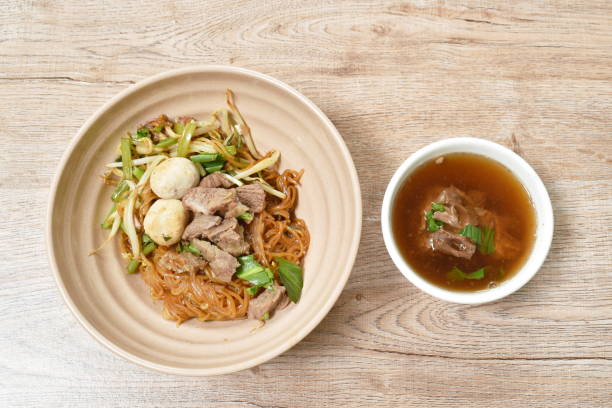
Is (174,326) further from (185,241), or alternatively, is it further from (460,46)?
(460,46)

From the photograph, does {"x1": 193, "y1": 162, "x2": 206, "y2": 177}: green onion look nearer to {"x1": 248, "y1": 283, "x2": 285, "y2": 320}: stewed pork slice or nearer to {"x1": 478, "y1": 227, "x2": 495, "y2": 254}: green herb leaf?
{"x1": 248, "y1": 283, "x2": 285, "y2": 320}: stewed pork slice

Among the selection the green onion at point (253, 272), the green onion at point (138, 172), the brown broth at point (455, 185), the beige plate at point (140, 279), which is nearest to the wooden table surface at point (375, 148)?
the brown broth at point (455, 185)

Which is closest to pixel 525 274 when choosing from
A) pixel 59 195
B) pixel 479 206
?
pixel 479 206

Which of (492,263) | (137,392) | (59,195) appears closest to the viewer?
(59,195)

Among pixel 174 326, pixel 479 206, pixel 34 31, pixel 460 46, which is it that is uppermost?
pixel 460 46

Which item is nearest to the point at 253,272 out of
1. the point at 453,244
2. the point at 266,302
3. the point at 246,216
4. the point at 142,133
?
the point at 266,302

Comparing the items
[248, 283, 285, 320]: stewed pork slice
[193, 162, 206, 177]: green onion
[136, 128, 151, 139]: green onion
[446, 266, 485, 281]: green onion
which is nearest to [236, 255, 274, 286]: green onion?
[248, 283, 285, 320]: stewed pork slice
